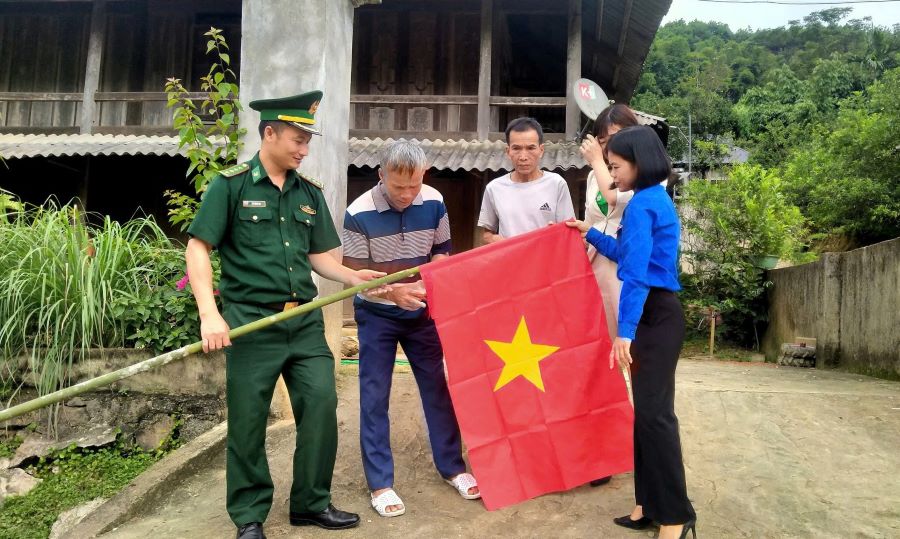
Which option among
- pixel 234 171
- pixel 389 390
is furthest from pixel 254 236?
pixel 389 390

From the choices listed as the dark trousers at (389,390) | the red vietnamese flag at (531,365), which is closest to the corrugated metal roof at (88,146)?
the dark trousers at (389,390)

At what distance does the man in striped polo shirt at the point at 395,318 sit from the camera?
3.01m

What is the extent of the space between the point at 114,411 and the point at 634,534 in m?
3.82

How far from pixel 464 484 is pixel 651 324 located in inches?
50.5

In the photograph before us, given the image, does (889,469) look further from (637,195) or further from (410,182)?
(410,182)

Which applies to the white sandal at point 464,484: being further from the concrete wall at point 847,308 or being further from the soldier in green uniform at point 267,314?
the concrete wall at point 847,308

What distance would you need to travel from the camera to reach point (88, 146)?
26.3ft

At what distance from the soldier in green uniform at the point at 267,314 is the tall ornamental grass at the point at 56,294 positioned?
96.1 inches

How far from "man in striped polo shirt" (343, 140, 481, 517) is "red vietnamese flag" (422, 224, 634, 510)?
29 cm

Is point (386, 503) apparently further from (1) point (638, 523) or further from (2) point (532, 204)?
(2) point (532, 204)

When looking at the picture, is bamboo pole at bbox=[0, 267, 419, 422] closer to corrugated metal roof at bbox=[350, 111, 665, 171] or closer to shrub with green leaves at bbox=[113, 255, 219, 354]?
shrub with green leaves at bbox=[113, 255, 219, 354]

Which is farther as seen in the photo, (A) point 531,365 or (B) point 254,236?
(A) point 531,365

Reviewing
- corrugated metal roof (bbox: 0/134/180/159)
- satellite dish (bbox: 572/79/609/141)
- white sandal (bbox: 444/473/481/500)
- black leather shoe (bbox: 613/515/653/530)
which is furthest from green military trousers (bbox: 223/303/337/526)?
satellite dish (bbox: 572/79/609/141)

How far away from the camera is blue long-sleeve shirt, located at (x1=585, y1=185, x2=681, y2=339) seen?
246 centimetres
